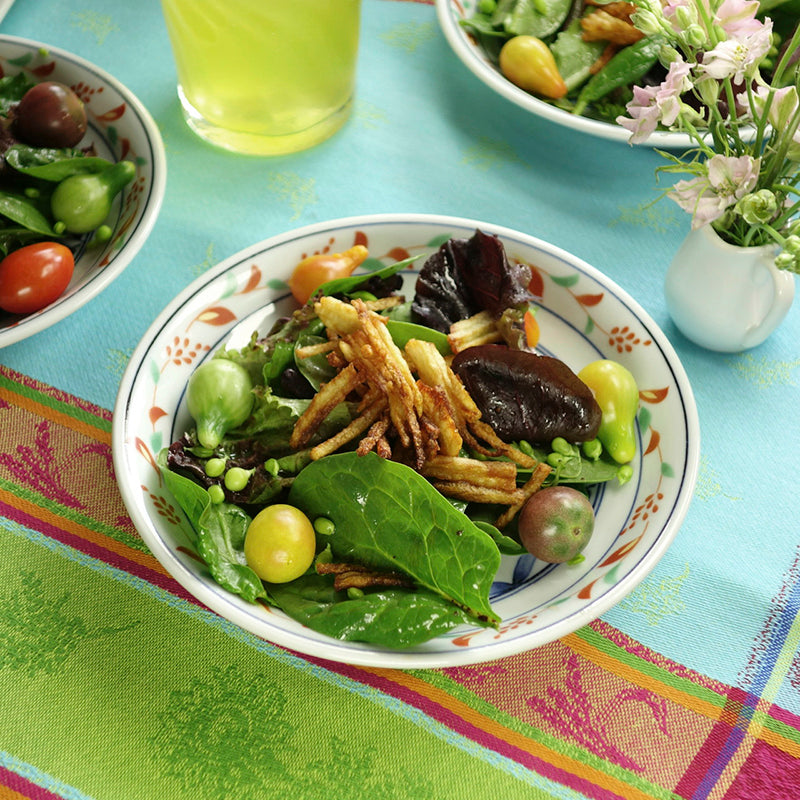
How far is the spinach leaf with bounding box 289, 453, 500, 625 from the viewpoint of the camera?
3.20 ft

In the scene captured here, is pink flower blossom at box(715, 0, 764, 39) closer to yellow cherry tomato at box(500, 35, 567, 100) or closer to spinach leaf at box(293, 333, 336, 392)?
yellow cherry tomato at box(500, 35, 567, 100)

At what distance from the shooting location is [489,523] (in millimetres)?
1090

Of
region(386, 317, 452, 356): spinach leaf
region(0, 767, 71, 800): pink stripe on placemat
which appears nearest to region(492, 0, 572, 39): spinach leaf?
region(386, 317, 452, 356): spinach leaf

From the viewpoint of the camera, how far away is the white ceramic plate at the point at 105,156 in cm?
122

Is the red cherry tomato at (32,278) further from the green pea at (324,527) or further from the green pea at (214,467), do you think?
the green pea at (324,527)

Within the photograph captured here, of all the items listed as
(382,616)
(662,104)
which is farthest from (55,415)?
(662,104)

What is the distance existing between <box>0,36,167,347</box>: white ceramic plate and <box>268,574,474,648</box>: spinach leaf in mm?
586

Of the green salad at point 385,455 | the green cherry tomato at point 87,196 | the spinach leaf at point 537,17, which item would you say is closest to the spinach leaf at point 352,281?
the green salad at point 385,455

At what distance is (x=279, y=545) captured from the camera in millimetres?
1014

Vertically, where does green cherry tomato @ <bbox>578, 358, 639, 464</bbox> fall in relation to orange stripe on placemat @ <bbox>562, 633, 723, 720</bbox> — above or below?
above

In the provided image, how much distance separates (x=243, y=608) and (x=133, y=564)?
27 centimetres

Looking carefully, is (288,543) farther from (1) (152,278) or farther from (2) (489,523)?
(1) (152,278)

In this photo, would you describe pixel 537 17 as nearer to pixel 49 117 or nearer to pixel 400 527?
pixel 49 117

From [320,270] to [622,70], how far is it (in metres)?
0.80
